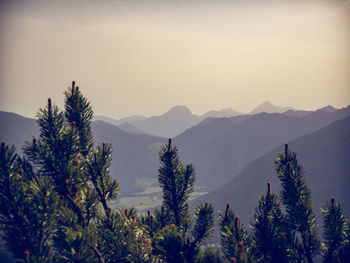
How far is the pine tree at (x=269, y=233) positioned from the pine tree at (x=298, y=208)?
1.51 ft

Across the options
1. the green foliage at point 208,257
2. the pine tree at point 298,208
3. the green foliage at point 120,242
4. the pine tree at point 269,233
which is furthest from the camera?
the pine tree at point 298,208

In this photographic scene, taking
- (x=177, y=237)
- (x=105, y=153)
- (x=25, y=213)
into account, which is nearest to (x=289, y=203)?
(x=177, y=237)

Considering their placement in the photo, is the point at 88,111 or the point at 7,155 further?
the point at 88,111

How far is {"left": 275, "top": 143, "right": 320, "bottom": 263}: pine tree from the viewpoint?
44.0 feet

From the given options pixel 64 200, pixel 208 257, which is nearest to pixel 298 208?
pixel 208 257

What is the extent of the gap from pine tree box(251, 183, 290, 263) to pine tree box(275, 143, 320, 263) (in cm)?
46

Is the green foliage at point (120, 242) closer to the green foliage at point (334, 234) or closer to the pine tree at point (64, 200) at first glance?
the pine tree at point (64, 200)

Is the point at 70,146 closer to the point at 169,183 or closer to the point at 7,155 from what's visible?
the point at 7,155

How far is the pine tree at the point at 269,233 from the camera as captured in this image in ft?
42.9

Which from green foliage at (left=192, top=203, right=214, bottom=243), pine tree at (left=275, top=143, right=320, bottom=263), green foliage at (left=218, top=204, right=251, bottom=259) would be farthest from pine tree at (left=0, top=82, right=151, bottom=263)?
pine tree at (left=275, top=143, right=320, bottom=263)

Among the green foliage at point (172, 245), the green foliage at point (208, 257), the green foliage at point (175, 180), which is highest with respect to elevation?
the green foliage at point (175, 180)

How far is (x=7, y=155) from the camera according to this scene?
31.9ft

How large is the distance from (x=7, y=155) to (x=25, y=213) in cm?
191

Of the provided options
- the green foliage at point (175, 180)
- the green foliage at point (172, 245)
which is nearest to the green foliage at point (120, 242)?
the green foliage at point (172, 245)
